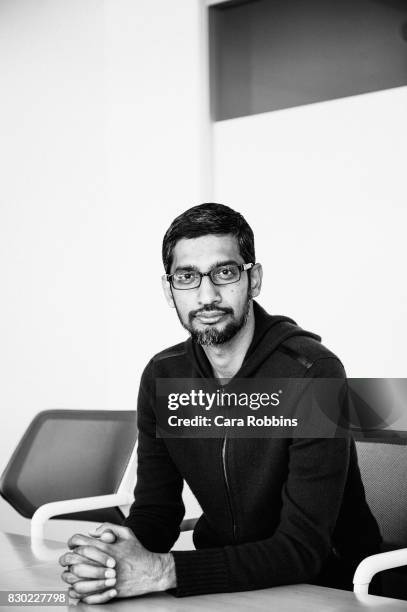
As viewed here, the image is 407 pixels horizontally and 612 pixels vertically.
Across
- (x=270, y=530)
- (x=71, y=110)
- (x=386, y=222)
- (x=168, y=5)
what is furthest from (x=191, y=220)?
(x=71, y=110)

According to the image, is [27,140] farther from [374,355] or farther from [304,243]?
[374,355]

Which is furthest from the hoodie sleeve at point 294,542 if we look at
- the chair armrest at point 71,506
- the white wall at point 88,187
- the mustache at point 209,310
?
the white wall at point 88,187

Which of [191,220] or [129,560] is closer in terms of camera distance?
[129,560]

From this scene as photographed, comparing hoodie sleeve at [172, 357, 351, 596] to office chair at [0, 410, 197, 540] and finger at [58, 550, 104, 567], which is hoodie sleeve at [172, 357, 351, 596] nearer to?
finger at [58, 550, 104, 567]

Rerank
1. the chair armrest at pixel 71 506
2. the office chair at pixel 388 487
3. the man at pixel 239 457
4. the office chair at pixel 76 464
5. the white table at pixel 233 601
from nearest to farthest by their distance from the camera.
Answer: the white table at pixel 233 601, the man at pixel 239 457, the office chair at pixel 388 487, the chair armrest at pixel 71 506, the office chair at pixel 76 464

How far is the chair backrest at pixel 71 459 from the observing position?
2531mm

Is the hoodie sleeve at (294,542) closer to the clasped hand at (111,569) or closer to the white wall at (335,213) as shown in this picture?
the clasped hand at (111,569)

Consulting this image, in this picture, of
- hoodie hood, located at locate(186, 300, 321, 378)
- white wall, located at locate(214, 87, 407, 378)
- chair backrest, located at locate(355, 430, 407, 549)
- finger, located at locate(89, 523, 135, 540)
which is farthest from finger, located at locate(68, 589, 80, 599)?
white wall, located at locate(214, 87, 407, 378)

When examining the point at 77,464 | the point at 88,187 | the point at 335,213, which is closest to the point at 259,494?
the point at 77,464

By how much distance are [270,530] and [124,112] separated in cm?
275

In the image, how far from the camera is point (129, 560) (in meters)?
1.42

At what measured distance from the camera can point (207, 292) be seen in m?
1.75

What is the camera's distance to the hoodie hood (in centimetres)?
178

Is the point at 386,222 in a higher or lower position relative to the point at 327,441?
higher
